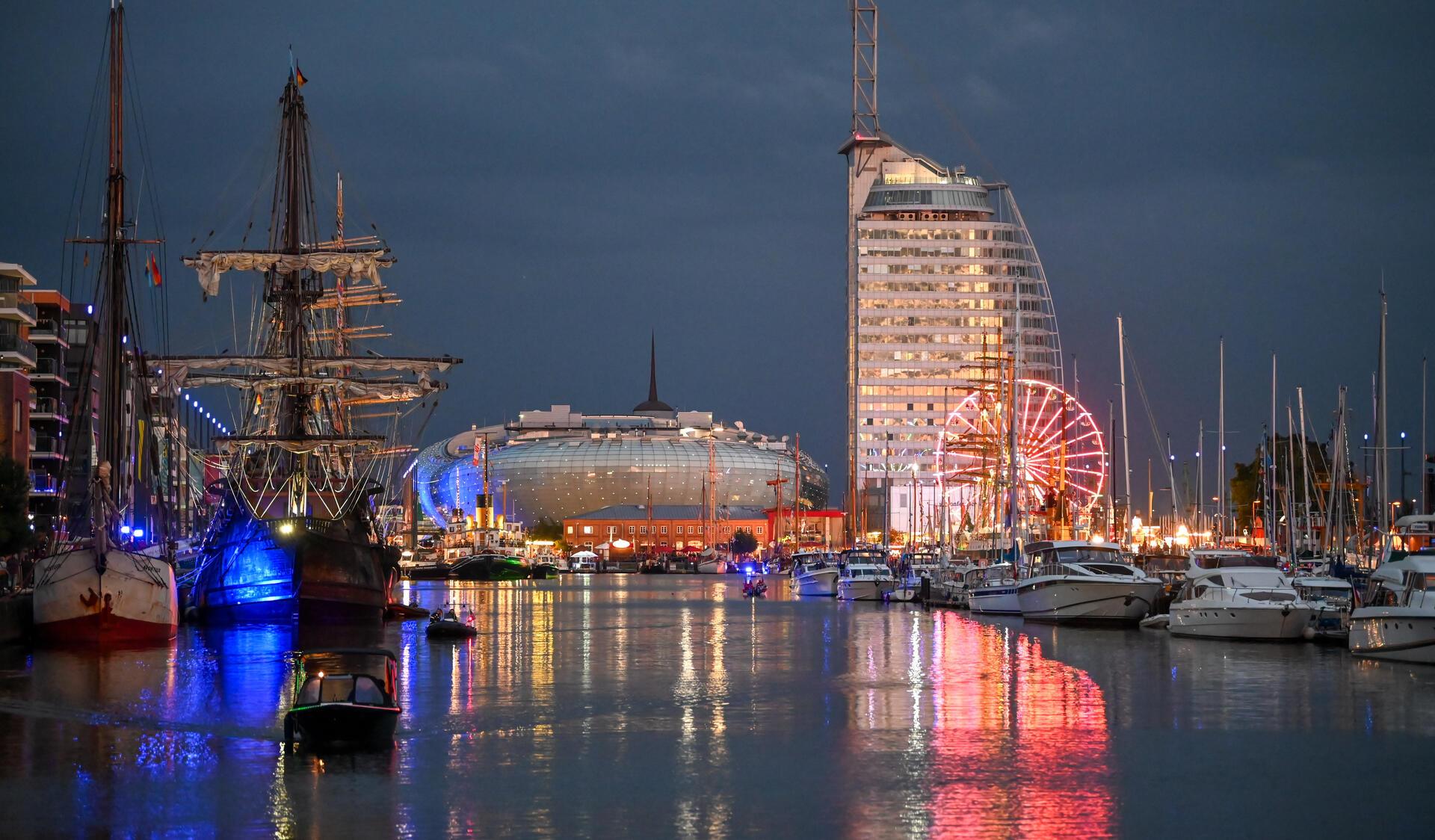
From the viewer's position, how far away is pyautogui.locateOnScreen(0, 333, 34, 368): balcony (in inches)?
4006

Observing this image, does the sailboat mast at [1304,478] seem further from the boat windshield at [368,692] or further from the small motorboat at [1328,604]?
the boat windshield at [368,692]

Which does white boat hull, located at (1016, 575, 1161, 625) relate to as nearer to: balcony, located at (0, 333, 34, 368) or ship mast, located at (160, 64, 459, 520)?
ship mast, located at (160, 64, 459, 520)

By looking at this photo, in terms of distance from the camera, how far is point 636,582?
158m

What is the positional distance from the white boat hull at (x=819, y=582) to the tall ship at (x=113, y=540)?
57.1 metres

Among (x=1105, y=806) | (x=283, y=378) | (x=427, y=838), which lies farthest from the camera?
(x=283, y=378)

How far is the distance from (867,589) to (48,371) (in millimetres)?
54457

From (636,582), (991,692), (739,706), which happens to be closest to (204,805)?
(739,706)

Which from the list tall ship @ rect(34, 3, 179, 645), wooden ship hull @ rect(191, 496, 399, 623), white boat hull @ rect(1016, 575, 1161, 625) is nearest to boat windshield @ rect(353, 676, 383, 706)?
tall ship @ rect(34, 3, 179, 645)

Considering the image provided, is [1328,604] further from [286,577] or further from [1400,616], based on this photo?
[286,577]

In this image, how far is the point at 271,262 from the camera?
9038cm

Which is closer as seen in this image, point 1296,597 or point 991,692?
point 991,692

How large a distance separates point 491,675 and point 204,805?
24.2 meters

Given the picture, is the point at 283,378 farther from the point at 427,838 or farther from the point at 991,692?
the point at 427,838

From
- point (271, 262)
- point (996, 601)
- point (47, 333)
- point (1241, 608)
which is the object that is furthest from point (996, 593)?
point (47, 333)
